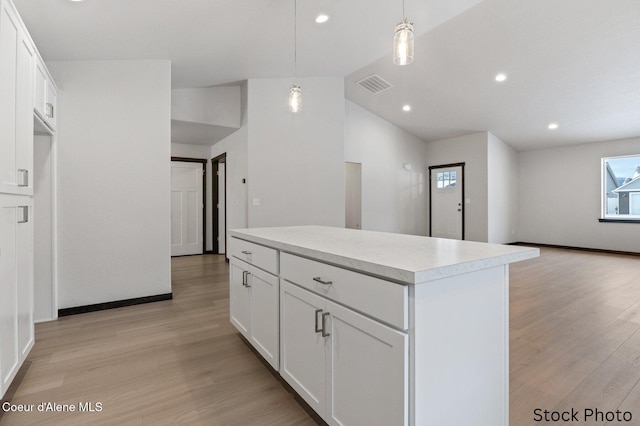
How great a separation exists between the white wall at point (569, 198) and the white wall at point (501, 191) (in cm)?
30

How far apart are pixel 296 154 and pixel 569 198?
6.35 m

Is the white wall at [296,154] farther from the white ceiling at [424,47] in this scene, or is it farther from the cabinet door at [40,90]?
the cabinet door at [40,90]

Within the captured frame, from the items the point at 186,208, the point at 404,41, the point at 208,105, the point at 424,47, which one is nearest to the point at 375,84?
the point at 424,47

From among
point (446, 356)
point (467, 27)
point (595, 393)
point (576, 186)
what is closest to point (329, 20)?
point (467, 27)

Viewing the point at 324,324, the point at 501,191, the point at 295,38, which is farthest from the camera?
the point at 501,191

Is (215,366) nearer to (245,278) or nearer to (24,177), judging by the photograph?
(245,278)

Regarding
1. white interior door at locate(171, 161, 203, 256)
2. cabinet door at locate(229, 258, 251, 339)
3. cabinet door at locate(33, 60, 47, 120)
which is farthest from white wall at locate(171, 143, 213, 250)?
cabinet door at locate(229, 258, 251, 339)

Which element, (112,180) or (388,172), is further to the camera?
(388,172)

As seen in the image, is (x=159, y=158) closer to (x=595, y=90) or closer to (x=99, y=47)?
(x=99, y=47)

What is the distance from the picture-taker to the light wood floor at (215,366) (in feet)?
5.28

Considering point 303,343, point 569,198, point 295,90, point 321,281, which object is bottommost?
point 303,343

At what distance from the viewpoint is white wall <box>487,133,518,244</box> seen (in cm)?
697

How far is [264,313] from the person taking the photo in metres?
1.92

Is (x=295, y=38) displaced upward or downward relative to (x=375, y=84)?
downward
